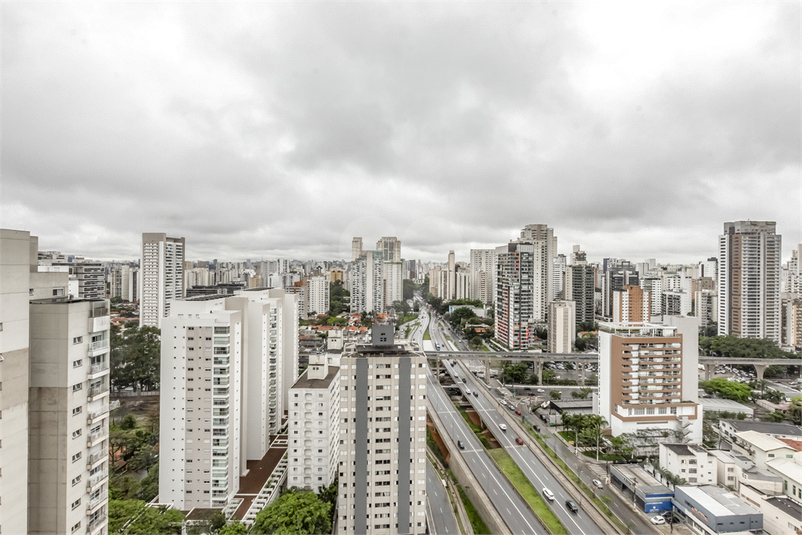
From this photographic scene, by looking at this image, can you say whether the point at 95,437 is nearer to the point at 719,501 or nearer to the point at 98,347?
the point at 98,347

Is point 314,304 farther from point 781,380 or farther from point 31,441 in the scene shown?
point 781,380

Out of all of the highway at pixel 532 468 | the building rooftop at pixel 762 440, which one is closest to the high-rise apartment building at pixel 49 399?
the highway at pixel 532 468

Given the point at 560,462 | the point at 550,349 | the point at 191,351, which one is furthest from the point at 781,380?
the point at 191,351

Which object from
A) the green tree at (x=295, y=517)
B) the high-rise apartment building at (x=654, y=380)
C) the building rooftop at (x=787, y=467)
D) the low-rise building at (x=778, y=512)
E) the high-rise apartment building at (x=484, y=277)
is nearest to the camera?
the green tree at (x=295, y=517)

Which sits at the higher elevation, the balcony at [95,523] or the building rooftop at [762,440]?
the balcony at [95,523]

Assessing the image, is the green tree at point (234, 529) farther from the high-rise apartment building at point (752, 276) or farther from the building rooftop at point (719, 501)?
Result: the high-rise apartment building at point (752, 276)

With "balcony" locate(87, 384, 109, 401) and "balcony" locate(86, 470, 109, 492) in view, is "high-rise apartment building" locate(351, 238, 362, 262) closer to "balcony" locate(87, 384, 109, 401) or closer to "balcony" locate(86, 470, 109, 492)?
"balcony" locate(87, 384, 109, 401)
